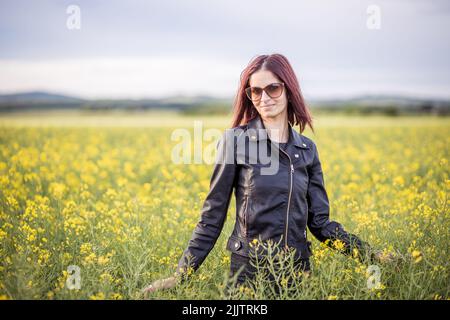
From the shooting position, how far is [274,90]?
2490 millimetres

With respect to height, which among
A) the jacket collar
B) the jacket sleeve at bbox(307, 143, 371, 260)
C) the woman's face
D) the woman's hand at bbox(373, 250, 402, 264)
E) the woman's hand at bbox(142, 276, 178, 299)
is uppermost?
the woman's face

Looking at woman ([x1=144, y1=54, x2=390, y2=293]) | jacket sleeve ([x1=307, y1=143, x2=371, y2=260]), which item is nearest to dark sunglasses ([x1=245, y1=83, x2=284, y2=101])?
woman ([x1=144, y1=54, x2=390, y2=293])

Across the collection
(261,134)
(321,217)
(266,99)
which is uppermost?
(266,99)

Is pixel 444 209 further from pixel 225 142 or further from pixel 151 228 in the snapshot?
pixel 151 228

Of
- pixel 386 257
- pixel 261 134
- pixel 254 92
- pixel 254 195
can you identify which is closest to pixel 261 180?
pixel 254 195

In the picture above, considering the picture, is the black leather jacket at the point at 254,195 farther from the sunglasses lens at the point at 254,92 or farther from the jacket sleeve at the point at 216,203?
the sunglasses lens at the point at 254,92

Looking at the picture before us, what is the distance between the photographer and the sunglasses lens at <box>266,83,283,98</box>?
248 cm

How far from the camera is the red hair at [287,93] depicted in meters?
2.50

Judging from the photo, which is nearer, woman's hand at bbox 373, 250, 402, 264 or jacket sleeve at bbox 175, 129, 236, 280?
jacket sleeve at bbox 175, 129, 236, 280

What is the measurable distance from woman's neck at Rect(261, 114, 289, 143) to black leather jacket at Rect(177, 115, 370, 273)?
0.17 feet

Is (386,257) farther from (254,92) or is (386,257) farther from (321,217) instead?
(254,92)

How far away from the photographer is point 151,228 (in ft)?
12.2

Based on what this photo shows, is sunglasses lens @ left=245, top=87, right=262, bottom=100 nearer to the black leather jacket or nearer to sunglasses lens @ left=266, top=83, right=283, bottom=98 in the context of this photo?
sunglasses lens @ left=266, top=83, right=283, bottom=98

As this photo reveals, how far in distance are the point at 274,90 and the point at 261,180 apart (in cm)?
49
